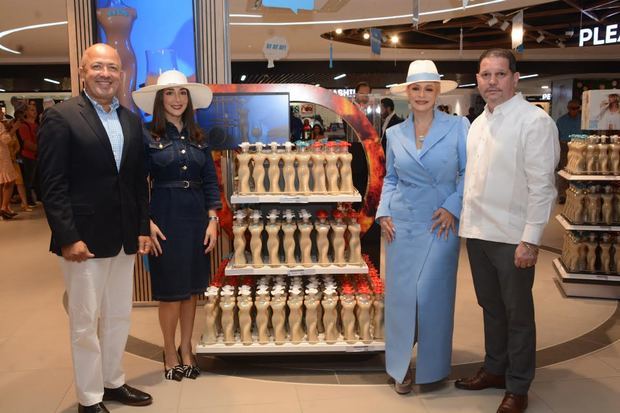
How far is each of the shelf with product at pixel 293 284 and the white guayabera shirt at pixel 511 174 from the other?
2.69 feet

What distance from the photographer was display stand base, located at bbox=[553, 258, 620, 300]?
16.4 feet

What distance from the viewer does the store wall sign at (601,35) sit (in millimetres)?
7652

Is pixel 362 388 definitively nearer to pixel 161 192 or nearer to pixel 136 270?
pixel 161 192

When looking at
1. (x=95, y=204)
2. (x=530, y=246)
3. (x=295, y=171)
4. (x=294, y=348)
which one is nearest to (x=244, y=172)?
(x=295, y=171)

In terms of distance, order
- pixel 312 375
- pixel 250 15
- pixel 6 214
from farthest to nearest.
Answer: pixel 6 214, pixel 250 15, pixel 312 375

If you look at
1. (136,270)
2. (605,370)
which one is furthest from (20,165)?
(605,370)

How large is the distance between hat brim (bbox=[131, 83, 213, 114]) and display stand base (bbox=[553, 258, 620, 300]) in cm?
363

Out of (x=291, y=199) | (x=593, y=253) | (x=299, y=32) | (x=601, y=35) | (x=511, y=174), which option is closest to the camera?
(x=511, y=174)

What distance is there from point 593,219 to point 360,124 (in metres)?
2.48

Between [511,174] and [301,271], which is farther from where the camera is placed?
[301,271]

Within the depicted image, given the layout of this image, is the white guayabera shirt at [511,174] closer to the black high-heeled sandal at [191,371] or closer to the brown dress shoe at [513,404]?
the brown dress shoe at [513,404]

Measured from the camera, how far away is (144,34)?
4645 mm

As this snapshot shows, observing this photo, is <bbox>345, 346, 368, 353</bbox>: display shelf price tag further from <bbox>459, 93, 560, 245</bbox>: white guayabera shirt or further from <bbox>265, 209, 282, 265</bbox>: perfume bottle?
<bbox>459, 93, 560, 245</bbox>: white guayabera shirt

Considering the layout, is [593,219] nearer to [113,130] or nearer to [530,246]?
[530,246]
